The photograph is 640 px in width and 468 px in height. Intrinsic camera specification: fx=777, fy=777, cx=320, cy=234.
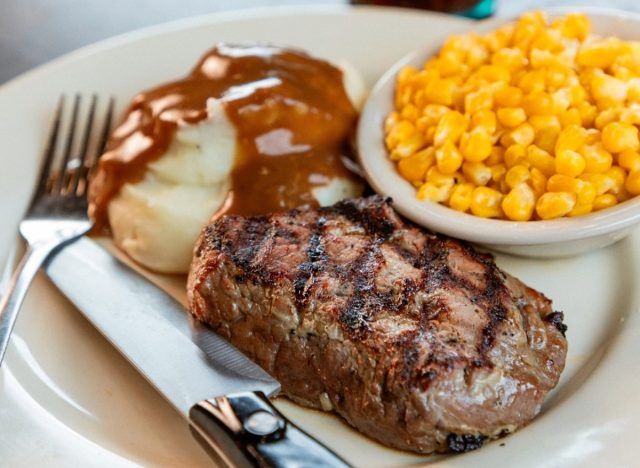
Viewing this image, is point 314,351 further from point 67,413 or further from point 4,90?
point 4,90

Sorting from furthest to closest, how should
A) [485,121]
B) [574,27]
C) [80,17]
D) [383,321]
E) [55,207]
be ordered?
1. [80,17]
2. [55,207]
3. [574,27]
4. [485,121]
5. [383,321]

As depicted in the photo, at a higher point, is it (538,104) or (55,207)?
(538,104)

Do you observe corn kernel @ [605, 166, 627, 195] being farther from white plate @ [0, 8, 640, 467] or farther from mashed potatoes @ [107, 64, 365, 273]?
mashed potatoes @ [107, 64, 365, 273]

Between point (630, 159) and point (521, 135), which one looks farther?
point (521, 135)

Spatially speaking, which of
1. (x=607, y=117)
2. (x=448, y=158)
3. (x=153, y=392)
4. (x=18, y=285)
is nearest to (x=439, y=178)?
(x=448, y=158)

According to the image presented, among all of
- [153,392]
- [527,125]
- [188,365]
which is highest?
[527,125]

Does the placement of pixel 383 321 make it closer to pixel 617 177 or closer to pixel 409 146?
pixel 409 146

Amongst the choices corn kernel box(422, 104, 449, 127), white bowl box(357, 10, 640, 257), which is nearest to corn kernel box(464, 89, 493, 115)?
corn kernel box(422, 104, 449, 127)
